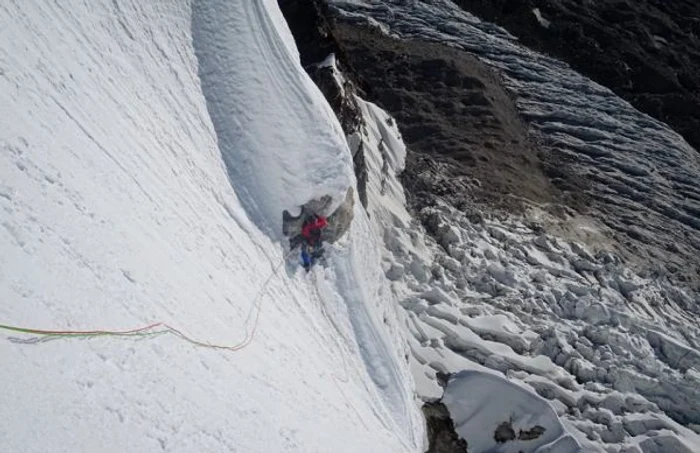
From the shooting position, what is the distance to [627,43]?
997 inches

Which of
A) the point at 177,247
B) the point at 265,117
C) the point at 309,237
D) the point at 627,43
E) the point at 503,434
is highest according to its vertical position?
the point at 177,247

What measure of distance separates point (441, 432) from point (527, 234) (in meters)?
7.13

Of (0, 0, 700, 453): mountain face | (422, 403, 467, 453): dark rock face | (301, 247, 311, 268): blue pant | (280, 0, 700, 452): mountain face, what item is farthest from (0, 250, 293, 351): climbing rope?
(280, 0, 700, 452): mountain face

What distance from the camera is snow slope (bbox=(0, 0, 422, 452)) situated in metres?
5.18

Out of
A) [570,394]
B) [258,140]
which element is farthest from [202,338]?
[570,394]

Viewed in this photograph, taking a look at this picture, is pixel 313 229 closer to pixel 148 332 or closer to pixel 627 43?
pixel 148 332

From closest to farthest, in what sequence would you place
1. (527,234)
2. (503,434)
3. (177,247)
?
1. (177,247)
2. (503,434)
3. (527,234)

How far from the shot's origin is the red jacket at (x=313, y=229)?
33.1ft

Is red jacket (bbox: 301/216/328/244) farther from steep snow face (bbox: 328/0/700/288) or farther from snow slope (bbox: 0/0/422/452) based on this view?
steep snow face (bbox: 328/0/700/288)

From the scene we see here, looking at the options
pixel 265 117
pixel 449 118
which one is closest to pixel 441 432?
pixel 265 117

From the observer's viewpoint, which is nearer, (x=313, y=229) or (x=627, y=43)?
(x=313, y=229)

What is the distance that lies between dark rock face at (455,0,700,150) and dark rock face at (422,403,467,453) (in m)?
17.2

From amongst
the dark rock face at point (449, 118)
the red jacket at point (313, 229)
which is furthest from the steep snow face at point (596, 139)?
the red jacket at point (313, 229)

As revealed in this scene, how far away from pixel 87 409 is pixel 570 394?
1022cm
